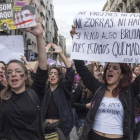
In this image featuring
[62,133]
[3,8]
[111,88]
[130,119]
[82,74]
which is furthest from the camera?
[3,8]

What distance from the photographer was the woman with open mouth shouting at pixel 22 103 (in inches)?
94.9

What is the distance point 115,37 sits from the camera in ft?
9.59

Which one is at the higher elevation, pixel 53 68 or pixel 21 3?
pixel 21 3

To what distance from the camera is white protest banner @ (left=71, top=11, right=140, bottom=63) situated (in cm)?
289

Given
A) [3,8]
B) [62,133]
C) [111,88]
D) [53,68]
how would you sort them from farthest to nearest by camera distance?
[3,8] → [53,68] → [62,133] → [111,88]

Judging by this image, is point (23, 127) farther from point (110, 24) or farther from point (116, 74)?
point (110, 24)

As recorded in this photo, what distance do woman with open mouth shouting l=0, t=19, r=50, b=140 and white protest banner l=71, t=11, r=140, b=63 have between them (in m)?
0.62

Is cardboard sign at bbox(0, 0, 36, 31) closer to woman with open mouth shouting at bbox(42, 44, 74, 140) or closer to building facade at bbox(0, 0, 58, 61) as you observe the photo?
woman with open mouth shouting at bbox(42, 44, 74, 140)

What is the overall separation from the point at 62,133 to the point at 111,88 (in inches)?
47.9

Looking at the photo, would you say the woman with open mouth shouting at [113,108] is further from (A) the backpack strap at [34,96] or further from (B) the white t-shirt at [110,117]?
(A) the backpack strap at [34,96]

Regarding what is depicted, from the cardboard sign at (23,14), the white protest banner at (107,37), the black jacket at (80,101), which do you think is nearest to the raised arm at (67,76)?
the black jacket at (80,101)

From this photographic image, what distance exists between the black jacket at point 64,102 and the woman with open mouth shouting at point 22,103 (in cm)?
111

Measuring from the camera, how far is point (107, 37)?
2.96 metres

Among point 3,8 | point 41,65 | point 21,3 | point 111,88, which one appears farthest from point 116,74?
point 3,8
